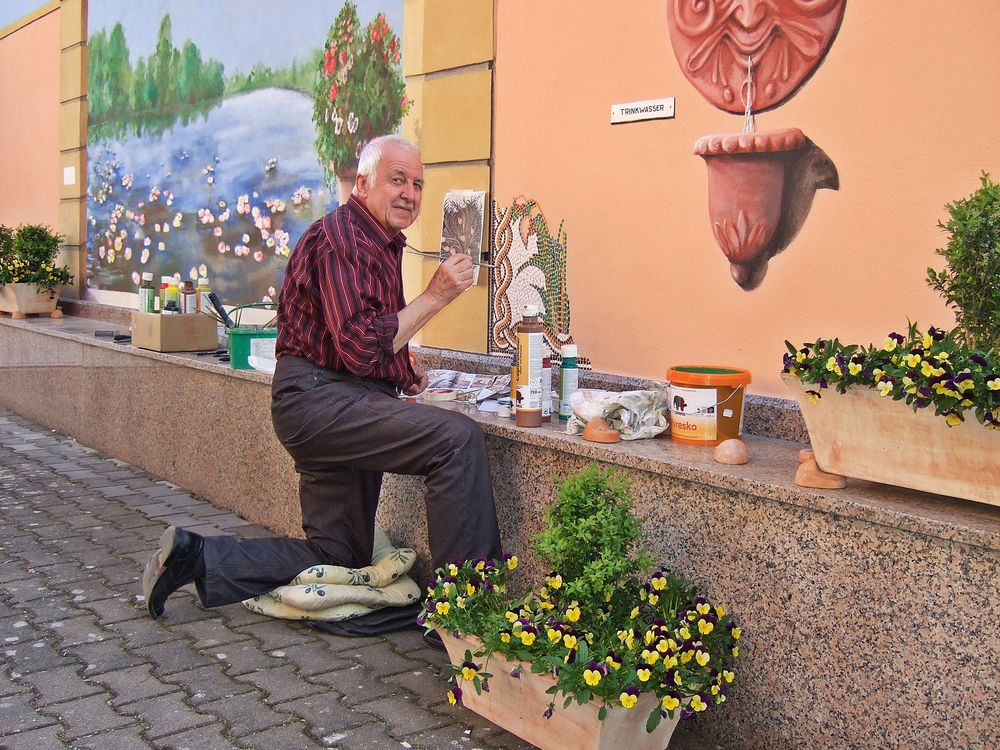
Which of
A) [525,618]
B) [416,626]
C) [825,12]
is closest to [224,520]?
[416,626]

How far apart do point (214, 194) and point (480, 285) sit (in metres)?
3.11

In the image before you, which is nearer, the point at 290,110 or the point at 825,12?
the point at 825,12

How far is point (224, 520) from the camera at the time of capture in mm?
5297

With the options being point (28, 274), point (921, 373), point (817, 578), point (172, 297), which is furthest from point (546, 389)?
point (28, 274)

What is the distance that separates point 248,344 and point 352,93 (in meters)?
1.48

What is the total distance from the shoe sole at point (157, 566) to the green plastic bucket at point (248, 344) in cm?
152

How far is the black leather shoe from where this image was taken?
3.67 metres

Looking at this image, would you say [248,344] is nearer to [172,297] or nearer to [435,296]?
[172,297]

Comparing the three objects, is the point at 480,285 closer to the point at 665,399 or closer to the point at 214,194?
the point at 665,399

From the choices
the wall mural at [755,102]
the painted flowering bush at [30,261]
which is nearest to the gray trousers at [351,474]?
the wall mural at [755,102]

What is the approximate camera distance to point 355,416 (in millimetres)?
3641

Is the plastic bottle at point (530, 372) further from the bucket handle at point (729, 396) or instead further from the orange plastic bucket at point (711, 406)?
the bucket handle at point (729, 396)

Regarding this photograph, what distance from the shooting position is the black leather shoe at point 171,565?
367cm

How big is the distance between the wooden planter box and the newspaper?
5.66m
